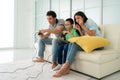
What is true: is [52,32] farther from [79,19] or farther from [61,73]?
[61,73]

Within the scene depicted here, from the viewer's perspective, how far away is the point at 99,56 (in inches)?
65.6

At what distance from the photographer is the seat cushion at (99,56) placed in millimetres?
1678

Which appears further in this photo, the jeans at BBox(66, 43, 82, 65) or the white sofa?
the jeans at BBox(66, 43, 82, 65)

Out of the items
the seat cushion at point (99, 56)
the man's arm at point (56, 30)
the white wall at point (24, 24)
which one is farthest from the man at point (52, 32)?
the white wall at point (24, 24)

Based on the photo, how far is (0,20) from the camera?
184 inches

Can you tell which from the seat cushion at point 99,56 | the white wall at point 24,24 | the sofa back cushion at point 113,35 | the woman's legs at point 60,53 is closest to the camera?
the seat cushion at point 99,56

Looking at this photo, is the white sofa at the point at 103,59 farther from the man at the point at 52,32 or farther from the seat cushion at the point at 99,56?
the man at the point at 52,32

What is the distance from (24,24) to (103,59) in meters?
3.86

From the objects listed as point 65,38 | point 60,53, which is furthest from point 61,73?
point 65,38

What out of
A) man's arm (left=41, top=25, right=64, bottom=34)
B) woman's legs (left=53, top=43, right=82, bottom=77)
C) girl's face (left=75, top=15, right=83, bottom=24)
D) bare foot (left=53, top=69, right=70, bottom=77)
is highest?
girl's face (left=75, top=15, right=83, bottom=24)

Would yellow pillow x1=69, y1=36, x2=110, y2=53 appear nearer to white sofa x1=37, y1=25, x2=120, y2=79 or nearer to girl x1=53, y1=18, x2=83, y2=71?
white sofa x1=37, y1=25, x2=120, y2=79

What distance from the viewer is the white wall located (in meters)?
4.92

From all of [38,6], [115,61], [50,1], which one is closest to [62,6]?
[50,1]

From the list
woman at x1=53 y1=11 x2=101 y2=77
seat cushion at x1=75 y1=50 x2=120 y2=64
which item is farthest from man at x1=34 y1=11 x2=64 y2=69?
seat cushion at x1=75 y1=50 x2=120 y2=64
